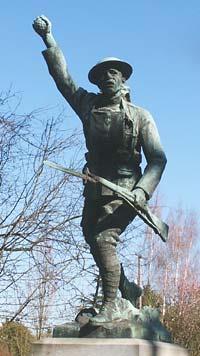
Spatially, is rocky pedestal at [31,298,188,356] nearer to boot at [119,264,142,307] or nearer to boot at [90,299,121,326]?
boot at [90,299,121,326]

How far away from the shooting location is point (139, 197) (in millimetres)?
4777

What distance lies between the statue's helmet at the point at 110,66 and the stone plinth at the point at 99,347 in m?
2.03

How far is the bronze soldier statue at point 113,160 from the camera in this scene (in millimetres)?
4887

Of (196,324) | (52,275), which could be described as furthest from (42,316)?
(196,324)

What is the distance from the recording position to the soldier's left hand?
15.6 feet

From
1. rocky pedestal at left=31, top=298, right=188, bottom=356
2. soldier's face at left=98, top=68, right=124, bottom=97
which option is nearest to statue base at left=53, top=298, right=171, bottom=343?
rocky pedestal at left=31, top=298, right=188, bottom=356

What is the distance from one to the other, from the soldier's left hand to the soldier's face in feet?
2.71

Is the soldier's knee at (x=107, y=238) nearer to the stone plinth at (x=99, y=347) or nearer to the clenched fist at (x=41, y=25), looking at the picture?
the stone plinth at (x=99, y=347)

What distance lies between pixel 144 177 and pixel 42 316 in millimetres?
5915

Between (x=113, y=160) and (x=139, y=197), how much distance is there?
47 cm

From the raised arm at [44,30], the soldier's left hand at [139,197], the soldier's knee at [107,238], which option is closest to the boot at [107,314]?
the soldier's knee at [107,238]

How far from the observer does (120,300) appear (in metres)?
4.85

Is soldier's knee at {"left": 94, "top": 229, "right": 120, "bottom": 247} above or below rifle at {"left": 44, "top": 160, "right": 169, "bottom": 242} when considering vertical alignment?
below

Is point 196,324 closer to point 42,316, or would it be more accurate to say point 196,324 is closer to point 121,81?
point 42,316
